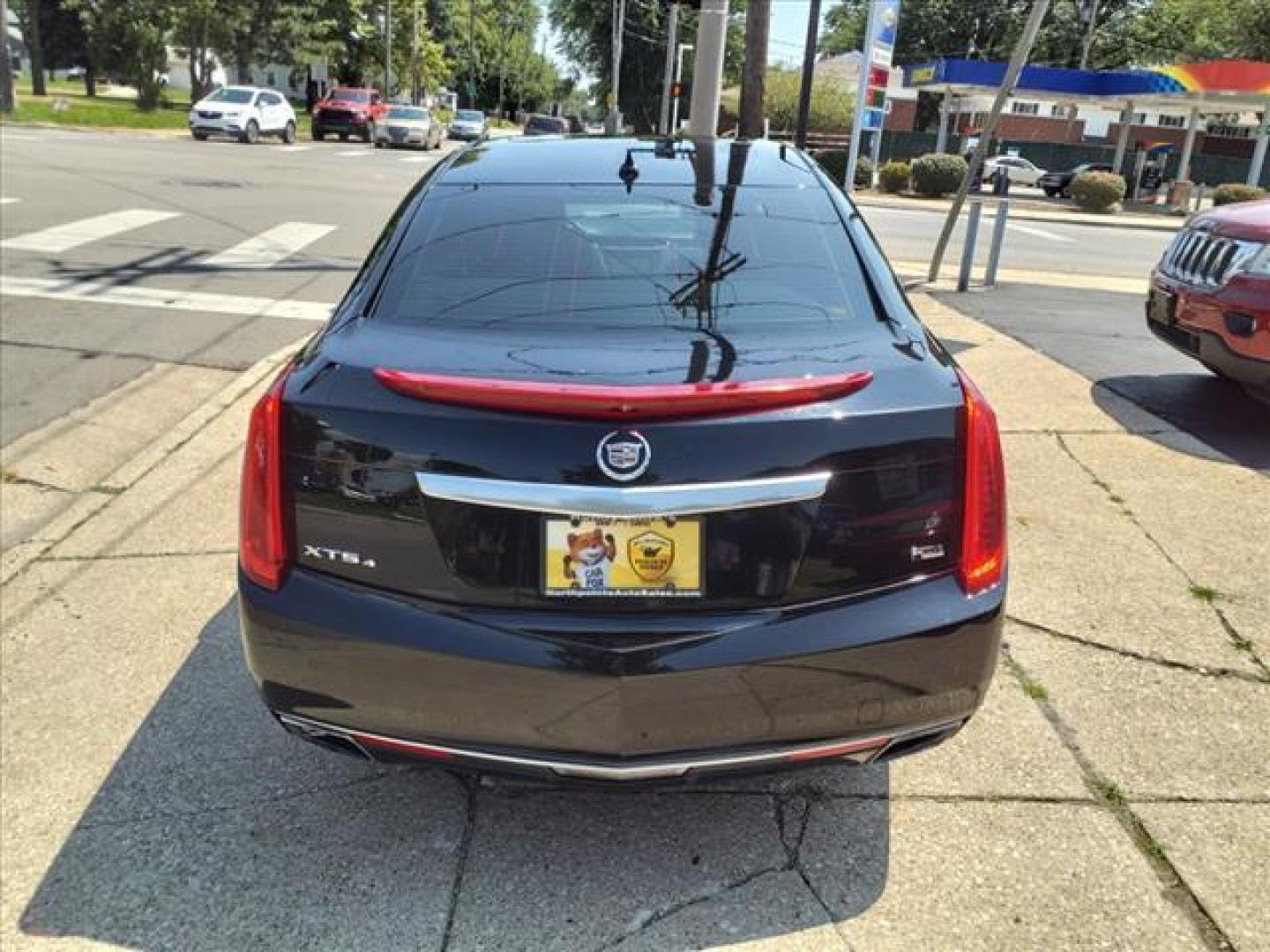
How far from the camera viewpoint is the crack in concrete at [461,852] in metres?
2.47

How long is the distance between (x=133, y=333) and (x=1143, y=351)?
25.4 feet

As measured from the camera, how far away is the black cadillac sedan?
221 cm

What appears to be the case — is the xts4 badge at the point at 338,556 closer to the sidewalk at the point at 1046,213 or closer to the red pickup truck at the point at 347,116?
the sidewalk at the point at 1046,213

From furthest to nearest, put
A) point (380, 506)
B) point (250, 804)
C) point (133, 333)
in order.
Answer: point (133, 333) → point (250, 804) → point (380, 506)

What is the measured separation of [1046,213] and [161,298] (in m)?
22.8

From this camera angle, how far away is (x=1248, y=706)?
11.1 feet

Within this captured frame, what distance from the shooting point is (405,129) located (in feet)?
118

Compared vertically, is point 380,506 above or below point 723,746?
above

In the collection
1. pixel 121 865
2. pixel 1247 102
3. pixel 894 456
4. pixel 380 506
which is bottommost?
pixel 121 865

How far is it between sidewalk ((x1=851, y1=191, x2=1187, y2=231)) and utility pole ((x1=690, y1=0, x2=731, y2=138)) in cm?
1330

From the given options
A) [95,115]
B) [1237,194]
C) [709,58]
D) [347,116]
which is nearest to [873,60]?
[709,58]

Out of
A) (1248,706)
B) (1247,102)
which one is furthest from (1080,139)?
(1248,706)

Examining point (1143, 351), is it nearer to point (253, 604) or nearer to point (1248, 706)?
point (1248, 706)

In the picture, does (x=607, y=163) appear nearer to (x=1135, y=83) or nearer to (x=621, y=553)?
(x=621, y=553)
